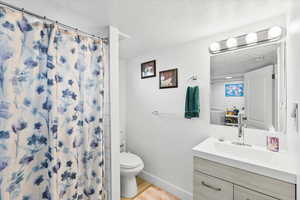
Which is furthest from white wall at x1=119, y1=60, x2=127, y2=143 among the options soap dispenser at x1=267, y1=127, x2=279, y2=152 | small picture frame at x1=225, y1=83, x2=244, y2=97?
soap dispenser at x1=267, y1=127, x2=279, y2=152

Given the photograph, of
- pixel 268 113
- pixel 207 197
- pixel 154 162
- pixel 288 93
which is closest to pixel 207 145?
pixel 207 197

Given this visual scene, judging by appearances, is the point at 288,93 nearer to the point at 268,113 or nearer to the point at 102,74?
the point at 268,113

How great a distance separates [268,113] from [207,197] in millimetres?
1035

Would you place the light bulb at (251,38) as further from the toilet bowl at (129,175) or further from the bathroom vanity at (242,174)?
the toilet bowl at (129,175)

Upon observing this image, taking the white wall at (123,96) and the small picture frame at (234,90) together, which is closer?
the small picture frame at (234,90)

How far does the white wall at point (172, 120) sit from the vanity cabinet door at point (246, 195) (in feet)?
1.90

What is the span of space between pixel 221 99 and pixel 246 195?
0.96 meters

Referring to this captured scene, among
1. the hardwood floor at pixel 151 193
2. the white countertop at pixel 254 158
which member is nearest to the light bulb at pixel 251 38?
the white countertop at pixel 254 158

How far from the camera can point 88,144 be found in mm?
1392

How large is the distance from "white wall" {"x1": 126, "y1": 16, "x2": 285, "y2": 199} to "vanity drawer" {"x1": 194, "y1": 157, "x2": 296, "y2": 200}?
Result: 0.51m

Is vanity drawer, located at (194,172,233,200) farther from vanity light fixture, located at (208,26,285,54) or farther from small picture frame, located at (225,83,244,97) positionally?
vanity light fixture, located at (208,26,285,54)

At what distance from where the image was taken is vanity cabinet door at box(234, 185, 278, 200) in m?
1.05

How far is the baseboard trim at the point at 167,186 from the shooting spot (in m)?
1.90

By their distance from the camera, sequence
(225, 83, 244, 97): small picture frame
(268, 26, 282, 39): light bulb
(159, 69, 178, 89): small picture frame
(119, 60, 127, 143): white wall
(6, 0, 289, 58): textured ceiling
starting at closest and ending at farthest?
1. (6, 0, 289, 58): textured ceiling
2. (268, 26, 282, 39): light bulb
3. (225, 83, 244, 97): small picture frame
4. (159, 69, 178, 89): small picture frame
5. (119, 60, 127, 143): white wall
